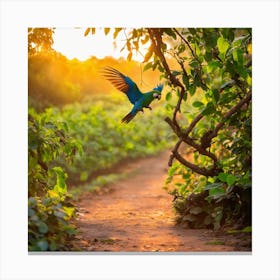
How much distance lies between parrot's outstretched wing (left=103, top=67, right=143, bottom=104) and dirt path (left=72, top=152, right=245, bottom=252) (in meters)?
0.98

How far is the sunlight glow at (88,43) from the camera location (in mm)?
3713

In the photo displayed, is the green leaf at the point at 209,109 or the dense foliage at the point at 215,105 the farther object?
the green leaf at the point at 209,109

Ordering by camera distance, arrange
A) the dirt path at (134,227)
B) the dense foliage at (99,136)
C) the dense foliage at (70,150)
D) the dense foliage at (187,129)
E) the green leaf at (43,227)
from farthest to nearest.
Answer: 1. the dense foliage at (99,136)
2. the dirt path at (134,227)
3. the dense foliage at (187,129)
4. the dense foliage at (70,150)
5. the green leaf at (43,227)

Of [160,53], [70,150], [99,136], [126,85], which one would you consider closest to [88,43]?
[126,85]

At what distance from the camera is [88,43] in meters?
3.81

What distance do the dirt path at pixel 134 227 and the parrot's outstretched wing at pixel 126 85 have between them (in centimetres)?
98

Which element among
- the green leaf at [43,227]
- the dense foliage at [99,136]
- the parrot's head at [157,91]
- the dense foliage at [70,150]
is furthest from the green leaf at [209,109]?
the dense foliage at [99,136]

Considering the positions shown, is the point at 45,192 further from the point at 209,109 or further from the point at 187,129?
the point at 209,109

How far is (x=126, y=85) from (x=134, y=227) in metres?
1.11

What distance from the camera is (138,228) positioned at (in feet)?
12.8

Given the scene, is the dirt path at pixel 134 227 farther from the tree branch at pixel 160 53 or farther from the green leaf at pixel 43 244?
the tree branch at pixel 160 53
